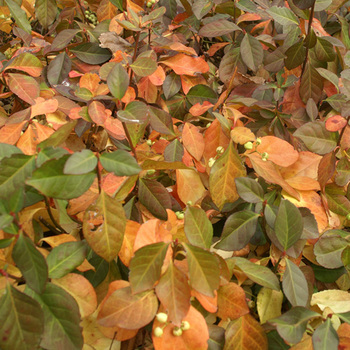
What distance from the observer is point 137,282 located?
56cm

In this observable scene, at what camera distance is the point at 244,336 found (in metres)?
0.65

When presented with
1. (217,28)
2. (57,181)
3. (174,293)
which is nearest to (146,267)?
(174,293)

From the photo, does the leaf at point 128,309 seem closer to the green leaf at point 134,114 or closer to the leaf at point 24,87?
the green leaf at point 134,114

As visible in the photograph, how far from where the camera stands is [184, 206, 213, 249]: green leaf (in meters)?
0.62

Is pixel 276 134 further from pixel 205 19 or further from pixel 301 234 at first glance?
pixel 205 19

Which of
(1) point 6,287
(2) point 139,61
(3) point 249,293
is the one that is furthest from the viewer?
(2) point 139,61

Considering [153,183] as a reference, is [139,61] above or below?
above

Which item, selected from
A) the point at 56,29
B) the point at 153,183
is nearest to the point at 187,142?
the point at 153,183

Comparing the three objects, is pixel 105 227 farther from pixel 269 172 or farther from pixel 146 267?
pixel 269 172

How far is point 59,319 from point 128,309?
96 millimetres

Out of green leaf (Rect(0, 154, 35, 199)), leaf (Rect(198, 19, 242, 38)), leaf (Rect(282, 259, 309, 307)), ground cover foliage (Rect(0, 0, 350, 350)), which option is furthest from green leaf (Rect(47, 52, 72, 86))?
leaf (Rect(282, 259, 309, 307))

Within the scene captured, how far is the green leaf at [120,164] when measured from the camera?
56 cm

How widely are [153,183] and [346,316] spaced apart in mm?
393

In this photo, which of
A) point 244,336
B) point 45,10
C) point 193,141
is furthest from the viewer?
point 45,10
